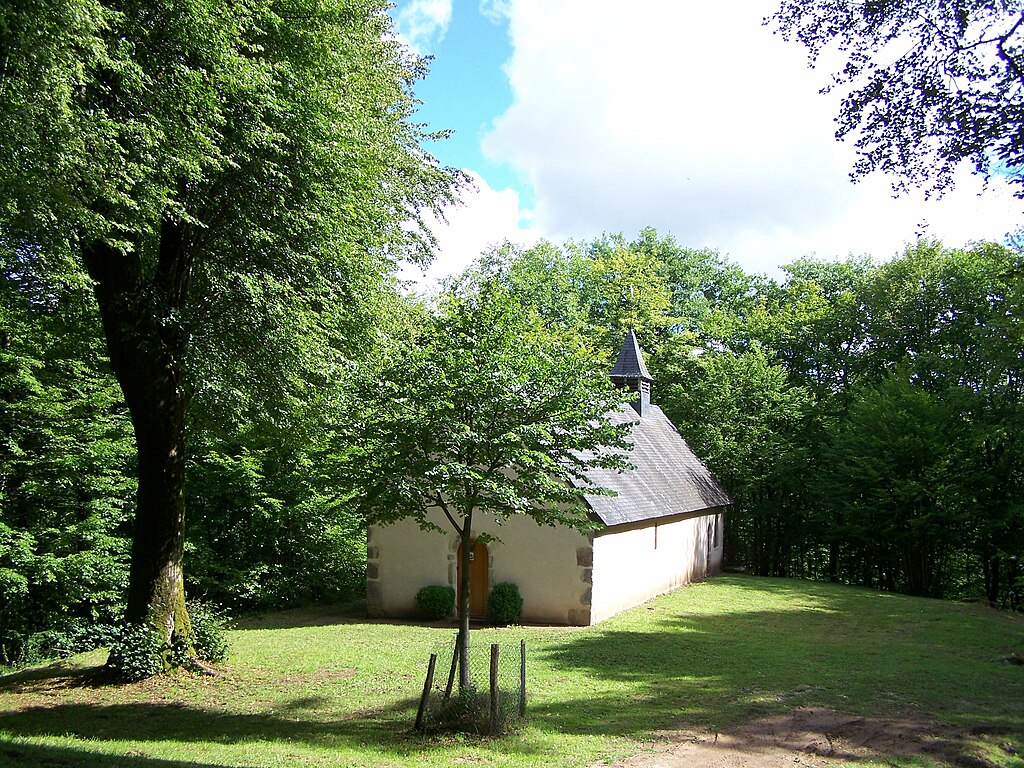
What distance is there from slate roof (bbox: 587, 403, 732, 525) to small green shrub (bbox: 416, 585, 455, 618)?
4.58 meters

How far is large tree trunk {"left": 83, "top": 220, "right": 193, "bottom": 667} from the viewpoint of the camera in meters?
11.9

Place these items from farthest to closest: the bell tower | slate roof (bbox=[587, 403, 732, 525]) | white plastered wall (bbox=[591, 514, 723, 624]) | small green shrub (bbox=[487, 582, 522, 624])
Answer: the bell tower < slate roof (bbox=[587, 403, 732, 525]) < white plastered wall (bbox=[591, 514, 723, 624]) < small green shrub (bbox=[487, 582, 522, 624])

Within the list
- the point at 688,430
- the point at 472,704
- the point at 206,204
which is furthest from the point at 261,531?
the point at 688,430

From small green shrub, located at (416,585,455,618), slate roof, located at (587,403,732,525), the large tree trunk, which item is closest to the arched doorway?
small green shrub, located at (416,585,455,618)

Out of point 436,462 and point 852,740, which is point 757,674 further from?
point 436,462

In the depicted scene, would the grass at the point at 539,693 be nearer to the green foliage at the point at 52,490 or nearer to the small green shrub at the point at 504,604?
the small green shrub at the point at 504,604

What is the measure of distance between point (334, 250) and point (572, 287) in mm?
31586

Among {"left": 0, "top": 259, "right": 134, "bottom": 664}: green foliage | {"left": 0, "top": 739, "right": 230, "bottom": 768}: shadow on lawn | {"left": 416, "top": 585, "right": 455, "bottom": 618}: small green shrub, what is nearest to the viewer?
{"left": 0, "top": 739, "right": 230, "bottom": 768}: shadow on lawn

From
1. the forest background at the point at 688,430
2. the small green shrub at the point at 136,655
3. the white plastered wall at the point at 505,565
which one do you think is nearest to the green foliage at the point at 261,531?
the forest background at the point at 688,430

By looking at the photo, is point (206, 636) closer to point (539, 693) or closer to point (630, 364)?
point (539, 693)

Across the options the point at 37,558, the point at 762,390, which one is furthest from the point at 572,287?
the point at 37,558

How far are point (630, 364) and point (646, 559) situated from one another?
873 centimetres

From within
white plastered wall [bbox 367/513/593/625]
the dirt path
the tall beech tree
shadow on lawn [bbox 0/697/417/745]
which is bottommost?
shadow on lawn [bbox 0/697/417/745]

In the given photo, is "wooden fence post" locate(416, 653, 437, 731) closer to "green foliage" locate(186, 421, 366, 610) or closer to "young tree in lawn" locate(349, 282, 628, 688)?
"young tree in lawn" locate(349, 282, 628, 688)
